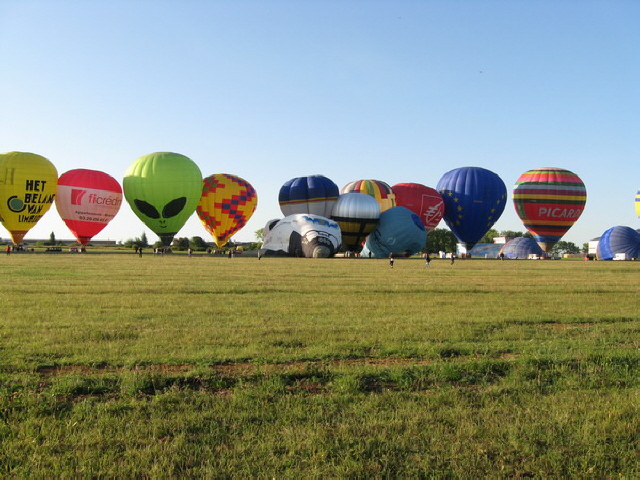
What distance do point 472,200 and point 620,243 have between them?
75.2 ft

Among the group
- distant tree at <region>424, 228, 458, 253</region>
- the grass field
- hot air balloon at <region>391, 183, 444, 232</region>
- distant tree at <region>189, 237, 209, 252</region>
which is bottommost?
the grass field

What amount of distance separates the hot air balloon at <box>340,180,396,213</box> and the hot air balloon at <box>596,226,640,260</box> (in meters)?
28.4

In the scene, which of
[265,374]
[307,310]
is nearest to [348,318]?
[307,310]

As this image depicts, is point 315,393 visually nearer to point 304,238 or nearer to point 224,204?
point 304,238

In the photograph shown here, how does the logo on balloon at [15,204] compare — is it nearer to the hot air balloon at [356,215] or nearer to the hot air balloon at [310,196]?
the hot air balloon at [310,196]

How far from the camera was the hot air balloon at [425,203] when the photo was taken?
177ft

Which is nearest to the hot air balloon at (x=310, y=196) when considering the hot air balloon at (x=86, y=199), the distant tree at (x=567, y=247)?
the hot air balloon at (x=86, y=199)

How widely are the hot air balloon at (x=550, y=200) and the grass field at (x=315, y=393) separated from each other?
155 feet

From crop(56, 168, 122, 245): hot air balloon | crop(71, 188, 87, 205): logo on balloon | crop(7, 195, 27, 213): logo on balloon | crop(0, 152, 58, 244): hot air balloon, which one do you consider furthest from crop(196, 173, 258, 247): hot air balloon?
crop(7, 195, 27, 213): logo on balloon

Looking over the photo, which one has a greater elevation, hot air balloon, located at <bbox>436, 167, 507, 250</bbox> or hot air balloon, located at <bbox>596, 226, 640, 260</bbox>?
hot air balloon, located at <bbox>436, 167, 507, 250</bbox>

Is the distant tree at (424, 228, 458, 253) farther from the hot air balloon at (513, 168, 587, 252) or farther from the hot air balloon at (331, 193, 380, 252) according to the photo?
the hot air balloon at (331, 193, 380, 252)

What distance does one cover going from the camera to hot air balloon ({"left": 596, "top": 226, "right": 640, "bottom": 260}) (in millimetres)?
62500

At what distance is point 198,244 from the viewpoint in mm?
87062

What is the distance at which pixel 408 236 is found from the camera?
4841 centimetres
